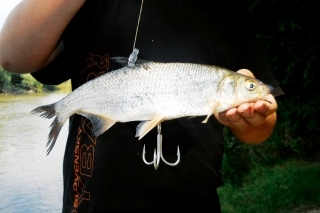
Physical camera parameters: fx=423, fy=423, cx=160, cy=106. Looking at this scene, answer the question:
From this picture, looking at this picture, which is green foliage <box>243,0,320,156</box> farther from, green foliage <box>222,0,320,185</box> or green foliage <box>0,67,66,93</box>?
green foliage <box>0,67,66,93</box>

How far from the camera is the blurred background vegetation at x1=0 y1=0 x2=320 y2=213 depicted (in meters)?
3.80

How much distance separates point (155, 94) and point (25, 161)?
6.78 ft

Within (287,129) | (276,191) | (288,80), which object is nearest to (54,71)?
(276,191)

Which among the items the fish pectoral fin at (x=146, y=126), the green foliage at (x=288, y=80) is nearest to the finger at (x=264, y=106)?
the fish pectoral fin at (x=146, y=126)

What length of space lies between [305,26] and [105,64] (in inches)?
119

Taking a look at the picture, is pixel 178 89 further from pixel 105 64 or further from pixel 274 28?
pixel 274 28

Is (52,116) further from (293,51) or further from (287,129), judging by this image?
(287,129)

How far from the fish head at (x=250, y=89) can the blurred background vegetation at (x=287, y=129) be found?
2482mm

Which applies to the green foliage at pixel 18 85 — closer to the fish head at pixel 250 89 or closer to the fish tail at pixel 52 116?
the fish tail at pixel 52 116

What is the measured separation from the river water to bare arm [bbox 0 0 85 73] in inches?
63.9

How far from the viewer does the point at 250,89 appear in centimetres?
123

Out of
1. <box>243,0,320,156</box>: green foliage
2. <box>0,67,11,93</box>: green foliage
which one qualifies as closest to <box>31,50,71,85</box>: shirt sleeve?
<box>0,67,11,93</box>: green foliage

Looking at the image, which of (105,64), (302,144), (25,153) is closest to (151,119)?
(105,64)

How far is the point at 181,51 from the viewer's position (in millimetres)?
1366
